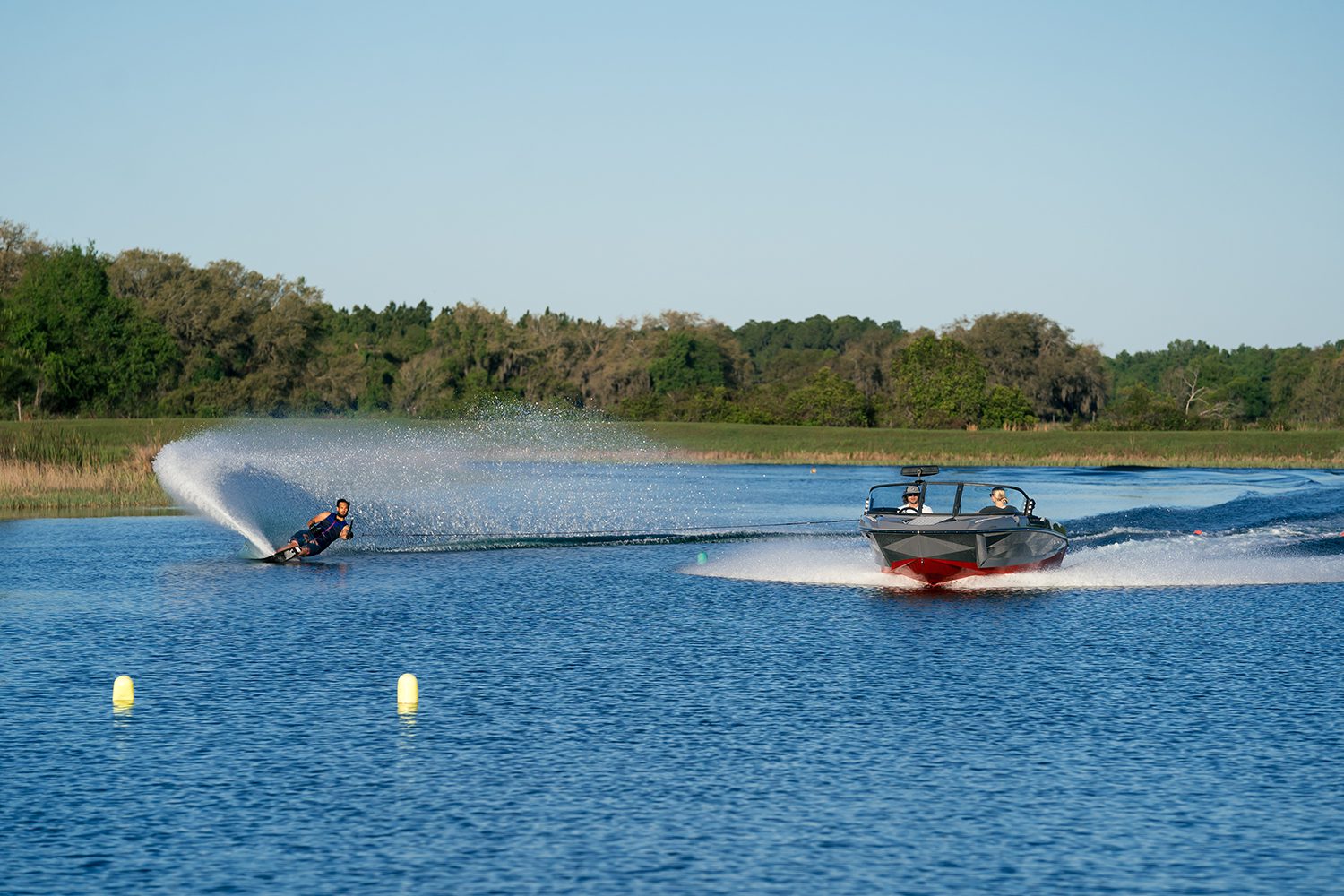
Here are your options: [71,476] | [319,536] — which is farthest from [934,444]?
[319,536]

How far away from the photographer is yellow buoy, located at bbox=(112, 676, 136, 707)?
806 inches

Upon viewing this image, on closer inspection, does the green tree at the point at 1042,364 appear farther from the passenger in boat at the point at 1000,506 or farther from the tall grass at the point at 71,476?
the passenger in boat at the point at 1000,506

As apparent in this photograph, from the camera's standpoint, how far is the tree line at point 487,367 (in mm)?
116750

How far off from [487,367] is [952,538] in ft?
381

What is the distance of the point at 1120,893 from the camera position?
12.8 metres


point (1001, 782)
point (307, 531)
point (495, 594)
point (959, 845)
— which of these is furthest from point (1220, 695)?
point (307, 531)

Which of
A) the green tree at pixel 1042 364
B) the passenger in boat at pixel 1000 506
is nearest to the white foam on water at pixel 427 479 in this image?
the passenger in boat at pixel 1000 506

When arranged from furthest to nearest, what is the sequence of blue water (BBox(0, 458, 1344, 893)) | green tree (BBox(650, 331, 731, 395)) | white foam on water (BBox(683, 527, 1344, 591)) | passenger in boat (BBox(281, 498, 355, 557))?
green tree (BBox(650, 331, 731, 395))
passenger in boat (BBox(281, 498, 355, 557))
white foam on water (BBox(683, 527, 1344, 591))
blue water (BBox(0, 458, 1344, 893))

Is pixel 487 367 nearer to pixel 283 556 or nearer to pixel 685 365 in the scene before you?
pixel 685 365

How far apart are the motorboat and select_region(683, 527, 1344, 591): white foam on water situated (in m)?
0.59

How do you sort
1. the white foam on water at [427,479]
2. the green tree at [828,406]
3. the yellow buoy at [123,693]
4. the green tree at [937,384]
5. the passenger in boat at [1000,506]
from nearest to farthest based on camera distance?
1. the yellow buoy at [123,693]
2. the passenger in boat at [1000,506]
3. the white foam on water at [427,479]
4. the green tree at [828,406]
5. the green tree at [937,384]

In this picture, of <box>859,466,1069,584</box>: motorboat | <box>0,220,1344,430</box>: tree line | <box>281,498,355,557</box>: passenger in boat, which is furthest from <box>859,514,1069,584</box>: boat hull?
<box>0,220,1344,430</box>: tree line

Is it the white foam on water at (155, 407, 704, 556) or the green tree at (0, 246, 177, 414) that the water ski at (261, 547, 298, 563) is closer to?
the white foam on water at (155, 407, 704, 556)

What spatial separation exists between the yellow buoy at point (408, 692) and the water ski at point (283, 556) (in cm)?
2075
